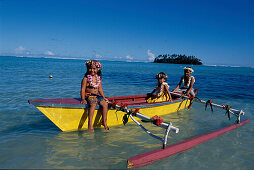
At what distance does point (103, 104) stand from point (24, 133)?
9.85 ft

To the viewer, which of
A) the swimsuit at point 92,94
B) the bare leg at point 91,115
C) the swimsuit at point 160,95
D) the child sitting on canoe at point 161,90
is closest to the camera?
the bare leg at point 91,115

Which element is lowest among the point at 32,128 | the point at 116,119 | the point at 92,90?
the point at 32,128

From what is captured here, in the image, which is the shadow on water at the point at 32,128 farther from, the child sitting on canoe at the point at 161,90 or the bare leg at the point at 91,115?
→ the child sitting on canoe at the point at 161,90

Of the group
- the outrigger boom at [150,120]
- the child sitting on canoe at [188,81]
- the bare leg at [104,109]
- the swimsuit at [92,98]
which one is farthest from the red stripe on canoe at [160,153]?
the child sitting on canoe at [188,81]

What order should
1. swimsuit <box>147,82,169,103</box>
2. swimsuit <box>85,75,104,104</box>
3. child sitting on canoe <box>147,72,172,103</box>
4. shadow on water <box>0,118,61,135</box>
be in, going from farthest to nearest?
1. swimsuit <box>147,82,169,103</box>
2. child sitting on canoe <box>147,72,172,103</box>
3. shadow on water <box>0,118,61,135</box>
4. swimsuit <box>85,75,104,104</box>

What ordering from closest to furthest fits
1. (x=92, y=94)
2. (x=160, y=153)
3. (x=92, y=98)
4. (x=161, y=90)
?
(x=160, y=153), (x=92, y=98), (x=92, y=94), (x=161, y=90)

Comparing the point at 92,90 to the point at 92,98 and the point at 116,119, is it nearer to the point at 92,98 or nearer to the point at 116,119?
the point at 92,98

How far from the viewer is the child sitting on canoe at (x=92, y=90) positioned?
5.50 meters

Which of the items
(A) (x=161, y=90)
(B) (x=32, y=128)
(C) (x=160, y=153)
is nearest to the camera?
(C) (x=160, y=153)

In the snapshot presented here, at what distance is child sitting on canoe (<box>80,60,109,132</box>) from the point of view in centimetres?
550

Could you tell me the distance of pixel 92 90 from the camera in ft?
19.1

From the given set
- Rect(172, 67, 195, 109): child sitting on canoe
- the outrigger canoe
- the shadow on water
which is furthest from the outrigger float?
Rect(172, 67, 195, 109): child sitting on canoe

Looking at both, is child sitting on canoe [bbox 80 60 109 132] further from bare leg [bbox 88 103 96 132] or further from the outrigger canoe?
the outrigger canoe

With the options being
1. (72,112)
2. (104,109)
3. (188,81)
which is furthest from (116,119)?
(188,81)
